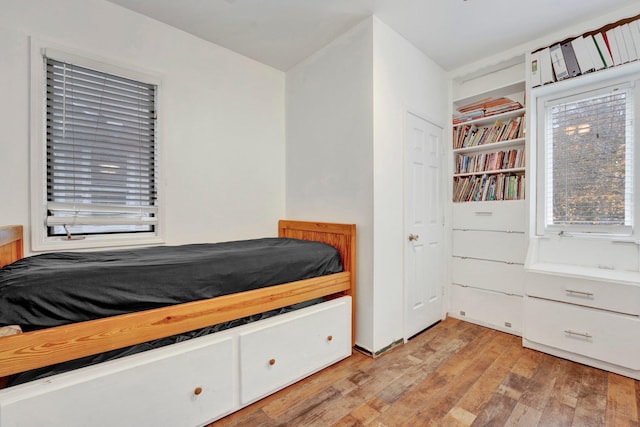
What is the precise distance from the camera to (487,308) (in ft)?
8.52

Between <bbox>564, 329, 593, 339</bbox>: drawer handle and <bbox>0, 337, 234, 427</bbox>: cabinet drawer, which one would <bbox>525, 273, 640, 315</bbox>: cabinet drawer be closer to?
<bbox>564, 329, 593, 339</bbox>: drawer handle

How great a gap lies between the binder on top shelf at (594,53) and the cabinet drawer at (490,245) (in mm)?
1320

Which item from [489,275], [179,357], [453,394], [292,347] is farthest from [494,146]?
[179,357]

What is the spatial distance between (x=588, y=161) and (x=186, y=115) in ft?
10.4

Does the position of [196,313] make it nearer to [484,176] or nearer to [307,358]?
[307,358]

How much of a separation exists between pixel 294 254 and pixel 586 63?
2523 mm

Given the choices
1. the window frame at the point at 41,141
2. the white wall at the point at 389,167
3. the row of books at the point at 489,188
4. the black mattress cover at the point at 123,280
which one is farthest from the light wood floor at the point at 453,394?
the window frame at the point at 41,141

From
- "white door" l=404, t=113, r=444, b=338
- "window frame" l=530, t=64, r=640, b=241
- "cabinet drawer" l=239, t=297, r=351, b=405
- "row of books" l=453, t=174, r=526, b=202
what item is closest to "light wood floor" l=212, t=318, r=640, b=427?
"cabinet drawer" l=239, t=297, r=351, b=405

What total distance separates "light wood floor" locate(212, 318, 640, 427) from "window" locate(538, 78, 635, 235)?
109cm

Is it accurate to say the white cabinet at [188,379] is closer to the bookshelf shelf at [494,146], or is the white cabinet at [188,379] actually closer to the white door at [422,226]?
the white door at [422,226]

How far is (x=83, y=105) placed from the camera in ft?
6.17

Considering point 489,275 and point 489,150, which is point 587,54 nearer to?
point 489,150

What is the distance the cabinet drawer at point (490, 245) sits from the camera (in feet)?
7.98

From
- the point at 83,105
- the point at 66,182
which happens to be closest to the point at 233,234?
the point at 66,182
